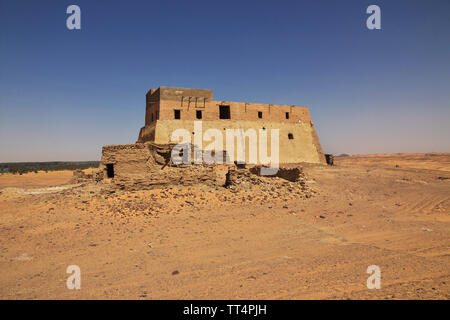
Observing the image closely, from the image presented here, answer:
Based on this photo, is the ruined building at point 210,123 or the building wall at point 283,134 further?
the building wall at point 283,134

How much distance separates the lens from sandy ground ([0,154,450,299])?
3.21 metres

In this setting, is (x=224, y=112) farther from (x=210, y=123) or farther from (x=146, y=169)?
(x=146, y=169)

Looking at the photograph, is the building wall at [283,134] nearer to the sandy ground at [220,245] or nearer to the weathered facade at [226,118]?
the weathered facade at [226,118]

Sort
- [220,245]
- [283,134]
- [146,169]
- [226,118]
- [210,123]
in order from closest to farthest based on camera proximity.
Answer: [220,245] < [146,169] < [210,123] < [226,118] < [283,134]

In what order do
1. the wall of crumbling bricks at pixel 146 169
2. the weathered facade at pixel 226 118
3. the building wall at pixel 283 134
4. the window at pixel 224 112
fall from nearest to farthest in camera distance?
1. the wall of crumbling bricks at pixel 146 169
2. the building wall at pixel 283 134
3. the weathered facade at pixel 226 118
4. the window at pixel 224 112

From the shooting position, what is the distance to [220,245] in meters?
4.80

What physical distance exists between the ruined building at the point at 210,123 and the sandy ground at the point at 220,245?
1.26m

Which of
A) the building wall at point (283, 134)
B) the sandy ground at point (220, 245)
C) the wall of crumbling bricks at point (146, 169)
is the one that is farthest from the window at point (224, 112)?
the sandy ground at point (220, 245)

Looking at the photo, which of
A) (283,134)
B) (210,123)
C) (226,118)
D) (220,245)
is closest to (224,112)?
(226,118)

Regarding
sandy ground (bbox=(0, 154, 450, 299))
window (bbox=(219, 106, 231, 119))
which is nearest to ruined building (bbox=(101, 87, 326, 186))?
window (bbox=(219, 106, 231, 119))

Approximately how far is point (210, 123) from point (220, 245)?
17.0 metres

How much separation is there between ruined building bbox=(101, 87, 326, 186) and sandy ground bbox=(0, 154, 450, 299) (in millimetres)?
1258

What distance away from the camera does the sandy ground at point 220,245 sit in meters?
3.21
